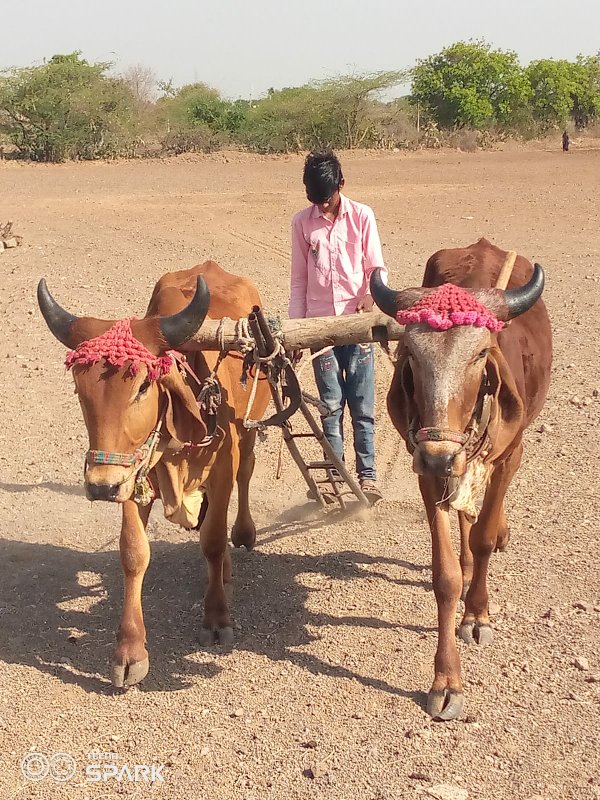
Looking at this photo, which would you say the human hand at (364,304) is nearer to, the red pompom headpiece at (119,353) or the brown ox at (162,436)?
the brown ox at (162,436)

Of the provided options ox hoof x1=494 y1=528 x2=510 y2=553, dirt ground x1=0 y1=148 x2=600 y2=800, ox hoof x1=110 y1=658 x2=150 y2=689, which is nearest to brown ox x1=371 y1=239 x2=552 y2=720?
dirt ground x1=0 y1=148 x2=600 y2=800

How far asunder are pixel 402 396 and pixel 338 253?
5.69 feet

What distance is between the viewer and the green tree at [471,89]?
40.6 metres

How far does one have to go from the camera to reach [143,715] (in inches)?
172

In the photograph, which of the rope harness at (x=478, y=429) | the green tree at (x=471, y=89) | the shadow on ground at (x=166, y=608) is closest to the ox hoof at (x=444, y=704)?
the shadow on ground at (x=166, y=608)

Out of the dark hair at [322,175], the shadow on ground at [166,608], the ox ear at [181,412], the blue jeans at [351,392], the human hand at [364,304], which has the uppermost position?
the dark hair at [322,175]

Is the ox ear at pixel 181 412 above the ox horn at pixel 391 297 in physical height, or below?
below

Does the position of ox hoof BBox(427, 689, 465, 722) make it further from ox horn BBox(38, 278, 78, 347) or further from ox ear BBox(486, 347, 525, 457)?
ox horn BBox(38, 278, 78, 347)

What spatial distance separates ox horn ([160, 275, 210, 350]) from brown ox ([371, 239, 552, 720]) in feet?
2.84

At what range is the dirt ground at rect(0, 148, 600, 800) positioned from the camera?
A: 3.96 m

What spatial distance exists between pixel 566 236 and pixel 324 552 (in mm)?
12158

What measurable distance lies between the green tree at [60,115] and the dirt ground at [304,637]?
883 inches

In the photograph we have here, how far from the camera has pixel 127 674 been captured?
456 cm

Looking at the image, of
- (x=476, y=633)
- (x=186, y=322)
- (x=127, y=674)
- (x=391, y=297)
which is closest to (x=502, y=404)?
(x=391, y=297)
